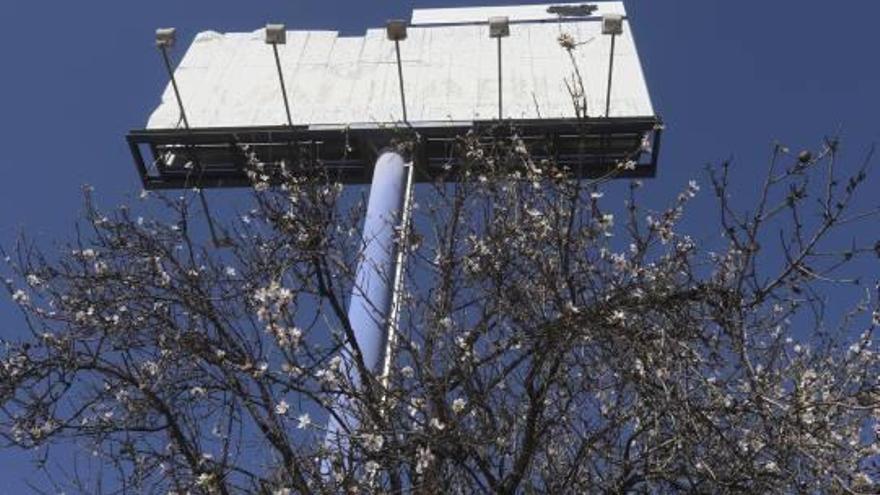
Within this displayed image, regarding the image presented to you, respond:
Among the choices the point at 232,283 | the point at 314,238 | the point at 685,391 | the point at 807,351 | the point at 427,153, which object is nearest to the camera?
the point at 685,391

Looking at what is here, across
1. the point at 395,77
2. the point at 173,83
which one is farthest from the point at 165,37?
the point at 395,77

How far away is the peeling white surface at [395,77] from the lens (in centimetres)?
1213

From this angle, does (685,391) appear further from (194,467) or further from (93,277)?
(93,277)

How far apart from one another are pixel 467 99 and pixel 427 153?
2.64ft

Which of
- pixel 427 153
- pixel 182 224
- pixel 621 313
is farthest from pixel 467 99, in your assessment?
pixel 621 313

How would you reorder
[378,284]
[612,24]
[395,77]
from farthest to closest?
1. [395,77]
2. [612,24]
3. [378,284]

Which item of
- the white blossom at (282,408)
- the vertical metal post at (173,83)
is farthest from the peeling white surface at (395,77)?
the white blossom at (282,408)

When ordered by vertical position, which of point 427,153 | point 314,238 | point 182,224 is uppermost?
point 427,153

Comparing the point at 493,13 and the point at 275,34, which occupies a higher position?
the point at 493,13

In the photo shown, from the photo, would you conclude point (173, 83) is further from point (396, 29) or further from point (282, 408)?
point (282, 408)

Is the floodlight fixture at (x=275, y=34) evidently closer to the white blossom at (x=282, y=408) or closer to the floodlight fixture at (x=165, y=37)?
the floodlight fixture at (x=165, y=37)

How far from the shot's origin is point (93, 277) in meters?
6.32

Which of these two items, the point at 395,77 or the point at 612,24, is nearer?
the point at 612,24

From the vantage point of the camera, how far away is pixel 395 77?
42.2 feet
